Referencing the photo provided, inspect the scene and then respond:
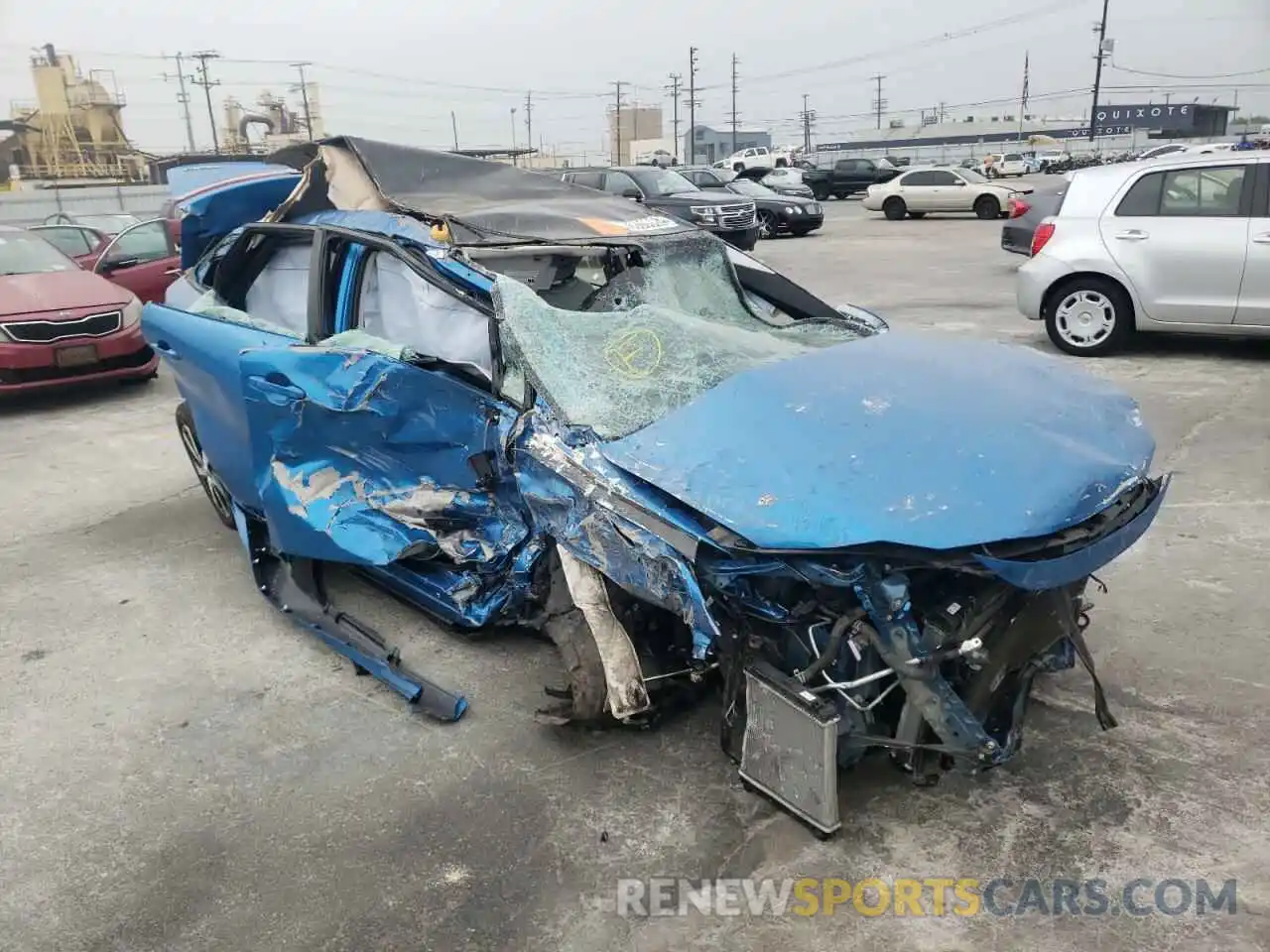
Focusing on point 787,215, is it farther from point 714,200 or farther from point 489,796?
point 489,796

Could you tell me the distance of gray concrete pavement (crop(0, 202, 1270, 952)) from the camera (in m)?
2.47

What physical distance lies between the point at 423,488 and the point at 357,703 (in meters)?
0.81

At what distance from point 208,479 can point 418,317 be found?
6.89 feet

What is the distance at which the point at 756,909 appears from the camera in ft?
8.16

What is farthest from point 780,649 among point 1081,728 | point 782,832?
point 1081,728

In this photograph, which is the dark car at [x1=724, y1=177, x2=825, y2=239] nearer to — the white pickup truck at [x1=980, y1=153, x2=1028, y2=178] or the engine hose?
the engine hose

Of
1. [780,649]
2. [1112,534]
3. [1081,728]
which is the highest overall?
[1112,534]

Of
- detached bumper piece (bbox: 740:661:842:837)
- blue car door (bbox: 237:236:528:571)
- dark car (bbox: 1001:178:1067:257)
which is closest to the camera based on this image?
detached bumper piece (bbox: 740:661:842:837)

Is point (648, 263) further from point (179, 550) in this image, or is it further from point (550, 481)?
point (179, 550)

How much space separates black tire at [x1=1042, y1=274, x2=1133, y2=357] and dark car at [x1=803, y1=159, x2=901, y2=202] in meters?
26.2

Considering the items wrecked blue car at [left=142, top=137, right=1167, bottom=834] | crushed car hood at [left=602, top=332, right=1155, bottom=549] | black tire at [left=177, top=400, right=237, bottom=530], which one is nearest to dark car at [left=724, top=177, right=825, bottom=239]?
black tire at [left=177, top=400, right=237, bottom=530]

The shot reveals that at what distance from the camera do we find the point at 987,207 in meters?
23.5

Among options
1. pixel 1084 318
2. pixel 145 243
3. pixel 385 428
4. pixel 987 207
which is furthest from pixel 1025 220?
A: pixel 987 207

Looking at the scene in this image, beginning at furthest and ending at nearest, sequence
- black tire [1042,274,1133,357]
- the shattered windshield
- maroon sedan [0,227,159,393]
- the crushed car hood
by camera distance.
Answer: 1. black tire [1042,274,1133,357]
2. maroon sedan [0,227,159,393]
3. the shattered windshield
4. the crushed car hood
